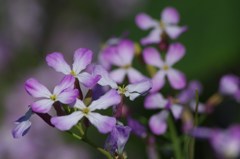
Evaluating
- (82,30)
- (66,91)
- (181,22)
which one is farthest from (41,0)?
(66,91)

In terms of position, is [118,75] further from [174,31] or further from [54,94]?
[54,94]

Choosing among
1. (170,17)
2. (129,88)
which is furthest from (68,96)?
(170,17)

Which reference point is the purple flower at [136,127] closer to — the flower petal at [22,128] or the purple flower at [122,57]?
the purple flower at [122,57]

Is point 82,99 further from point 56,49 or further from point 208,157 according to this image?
point 56,49

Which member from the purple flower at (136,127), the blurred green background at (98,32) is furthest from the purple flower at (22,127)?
the blurred green background at (98,32)

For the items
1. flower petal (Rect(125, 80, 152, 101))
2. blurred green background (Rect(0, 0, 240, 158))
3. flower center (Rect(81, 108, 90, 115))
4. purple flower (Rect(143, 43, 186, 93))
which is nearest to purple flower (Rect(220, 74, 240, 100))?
purple flower (Rect(143, 43, 186, 93))

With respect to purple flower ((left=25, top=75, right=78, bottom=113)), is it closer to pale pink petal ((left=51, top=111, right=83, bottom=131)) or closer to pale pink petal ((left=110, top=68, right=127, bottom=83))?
pale pink petal ((left=51, top=111, right=83, bottom=131))
